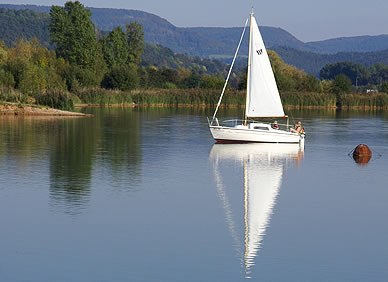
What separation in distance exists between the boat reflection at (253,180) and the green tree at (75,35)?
64.3m

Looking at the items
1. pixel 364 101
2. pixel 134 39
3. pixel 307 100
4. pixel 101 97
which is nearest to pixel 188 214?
pixel 101 97

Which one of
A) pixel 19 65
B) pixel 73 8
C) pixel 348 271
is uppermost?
pixel 73 8

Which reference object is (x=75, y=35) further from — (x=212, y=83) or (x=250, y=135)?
(x=250, y=135)

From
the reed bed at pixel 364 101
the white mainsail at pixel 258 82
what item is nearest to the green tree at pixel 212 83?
the reed bed at pixel 364 101

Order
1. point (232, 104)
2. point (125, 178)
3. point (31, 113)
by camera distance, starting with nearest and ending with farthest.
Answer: point (125, 178)
point (31, 113)
point (232, 104)

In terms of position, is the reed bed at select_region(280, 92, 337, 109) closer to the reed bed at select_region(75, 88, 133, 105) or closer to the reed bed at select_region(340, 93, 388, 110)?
the reed bed at select_region(340, 93, 388, 110)

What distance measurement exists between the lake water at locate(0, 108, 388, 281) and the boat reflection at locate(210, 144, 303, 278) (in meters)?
0.04

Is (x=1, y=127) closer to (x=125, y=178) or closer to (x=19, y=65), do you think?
(x=125, y=178)

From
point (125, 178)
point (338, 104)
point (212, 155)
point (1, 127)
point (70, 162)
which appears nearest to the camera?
point (125, 178)

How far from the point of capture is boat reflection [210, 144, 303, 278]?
14578 mm

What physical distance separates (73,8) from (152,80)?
60.0 feet

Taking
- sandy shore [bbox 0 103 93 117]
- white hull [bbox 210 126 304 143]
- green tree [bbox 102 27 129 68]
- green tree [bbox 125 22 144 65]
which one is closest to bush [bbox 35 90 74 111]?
sandy shore [bbox 0 103 93 117]

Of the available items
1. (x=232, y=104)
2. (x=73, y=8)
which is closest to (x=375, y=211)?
(x=232, y=104)

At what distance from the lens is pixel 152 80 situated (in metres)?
112
